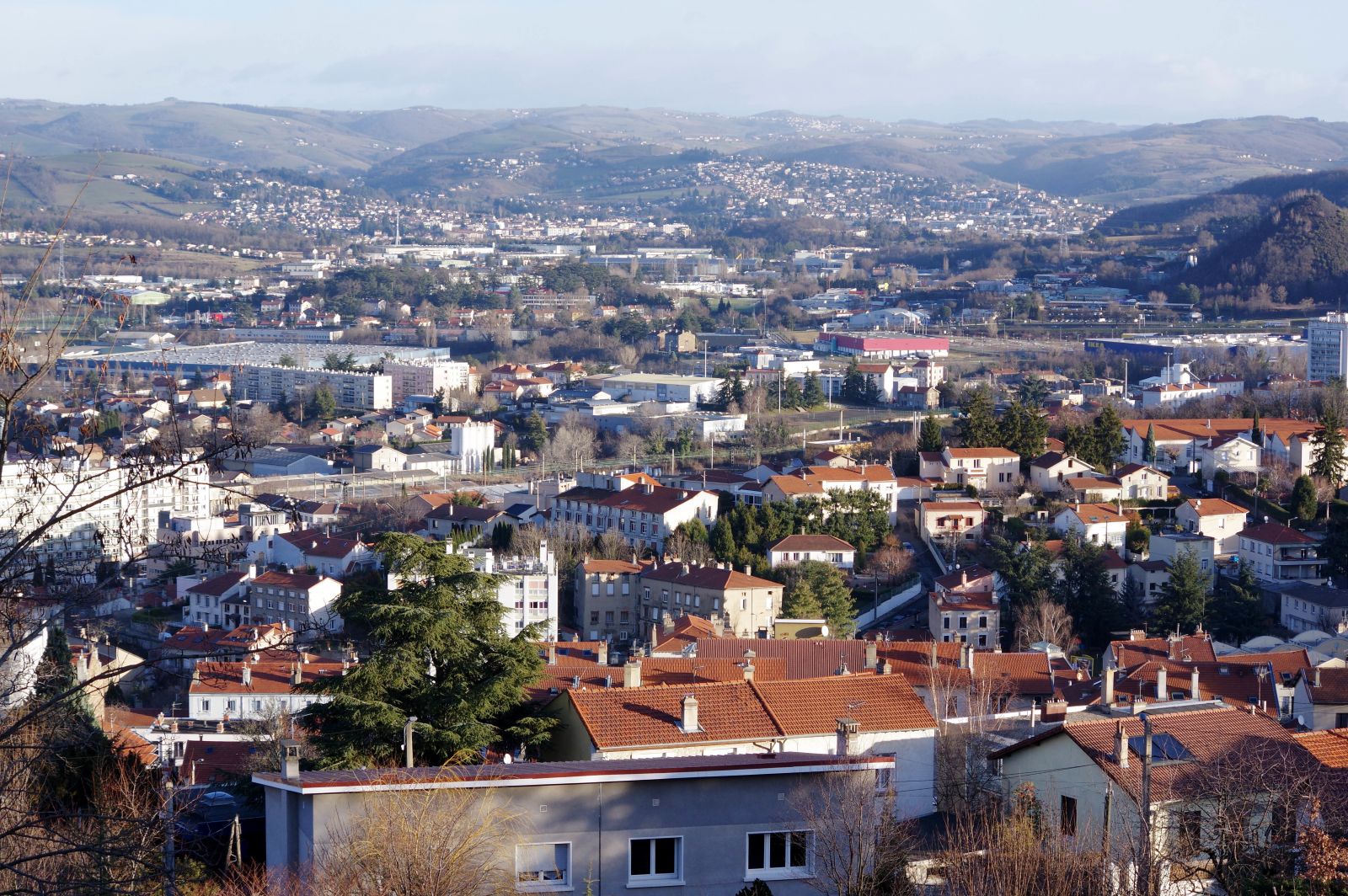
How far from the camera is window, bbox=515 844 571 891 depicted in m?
4.72

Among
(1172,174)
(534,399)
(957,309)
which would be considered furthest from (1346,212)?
(1172,174)

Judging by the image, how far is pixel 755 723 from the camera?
6.77m

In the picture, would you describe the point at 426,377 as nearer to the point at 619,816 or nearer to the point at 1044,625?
the point at 1044,625

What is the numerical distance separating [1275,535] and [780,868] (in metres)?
12.4

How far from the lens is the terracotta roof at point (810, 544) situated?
655 inches

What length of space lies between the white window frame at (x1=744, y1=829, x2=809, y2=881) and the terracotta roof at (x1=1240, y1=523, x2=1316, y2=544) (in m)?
12.2

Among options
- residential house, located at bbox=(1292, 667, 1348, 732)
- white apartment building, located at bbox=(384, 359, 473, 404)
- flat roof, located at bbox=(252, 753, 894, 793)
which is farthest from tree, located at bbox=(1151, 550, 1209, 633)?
white apartment building, located at bbox=(384, 359, 473, 404)

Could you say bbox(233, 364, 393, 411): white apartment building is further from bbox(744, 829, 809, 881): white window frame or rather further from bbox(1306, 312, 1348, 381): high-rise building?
bbox(744, 829, 809, 881): white window frame

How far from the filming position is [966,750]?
22.5 feet

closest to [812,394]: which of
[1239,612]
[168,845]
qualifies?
[1239,612]

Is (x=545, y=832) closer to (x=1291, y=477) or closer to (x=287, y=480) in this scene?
(x=1291, y=477)

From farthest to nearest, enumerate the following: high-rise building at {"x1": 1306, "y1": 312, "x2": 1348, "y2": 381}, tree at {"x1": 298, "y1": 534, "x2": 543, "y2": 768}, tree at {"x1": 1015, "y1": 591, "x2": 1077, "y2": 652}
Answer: high-rise building at {"x1": 1306, "y1": 312, "x2": 1348, "y2": 381} → tree at {"x1": 1015, "y1": 591, "x2": 1077, "y2": 652} → tree at {"x1": 298, "y1": 534, "x2": 543, "y2": 768}

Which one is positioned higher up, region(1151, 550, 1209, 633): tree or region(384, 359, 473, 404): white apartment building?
region(1151, 550, 1209, 633): tree

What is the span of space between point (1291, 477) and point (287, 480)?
12325 mm
